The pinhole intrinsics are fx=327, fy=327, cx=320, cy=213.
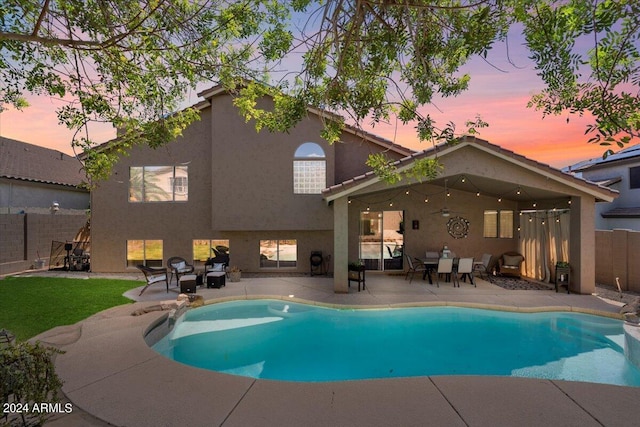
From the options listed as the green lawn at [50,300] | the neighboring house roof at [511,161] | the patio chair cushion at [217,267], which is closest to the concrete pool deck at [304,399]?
the green lawn at [50,300]

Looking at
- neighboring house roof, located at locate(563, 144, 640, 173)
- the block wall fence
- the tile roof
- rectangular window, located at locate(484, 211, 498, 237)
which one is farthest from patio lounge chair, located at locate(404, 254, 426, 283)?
the block wall fence

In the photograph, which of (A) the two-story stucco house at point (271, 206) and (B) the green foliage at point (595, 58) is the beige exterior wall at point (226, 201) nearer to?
(A) the two-story stucco house at point (271, 206)

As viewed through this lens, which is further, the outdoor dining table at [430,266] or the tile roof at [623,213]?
the tile roof at [623,213]

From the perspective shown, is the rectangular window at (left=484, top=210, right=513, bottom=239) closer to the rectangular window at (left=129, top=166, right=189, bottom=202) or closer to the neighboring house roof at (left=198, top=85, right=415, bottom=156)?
the neighboring house roof at (left=198, top=85, right=415, bottom=156)

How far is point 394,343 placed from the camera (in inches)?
332

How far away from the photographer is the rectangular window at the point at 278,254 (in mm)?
15828

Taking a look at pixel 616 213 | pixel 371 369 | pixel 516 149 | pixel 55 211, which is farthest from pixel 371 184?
pixel 55 211

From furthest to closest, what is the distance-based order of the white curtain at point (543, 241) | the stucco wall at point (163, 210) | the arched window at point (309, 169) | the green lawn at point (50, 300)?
the stucco wall at point (163, 210) → the arched window at point (309, 169) → the white curtain at point (543, 241) → the green lawn at point (50, 300)

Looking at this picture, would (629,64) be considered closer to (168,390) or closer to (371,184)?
(371,184)

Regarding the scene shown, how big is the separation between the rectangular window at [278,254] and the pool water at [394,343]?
16.4 feet

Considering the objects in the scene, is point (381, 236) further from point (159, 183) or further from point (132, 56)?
point (132, 56)

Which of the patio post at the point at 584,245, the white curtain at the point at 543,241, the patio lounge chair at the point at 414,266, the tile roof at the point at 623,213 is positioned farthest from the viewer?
the tile roof at the point at 623,213

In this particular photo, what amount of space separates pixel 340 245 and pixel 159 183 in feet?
31.8

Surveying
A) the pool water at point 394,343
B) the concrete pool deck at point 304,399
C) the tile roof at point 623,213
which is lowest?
the pool water at point 394,343
